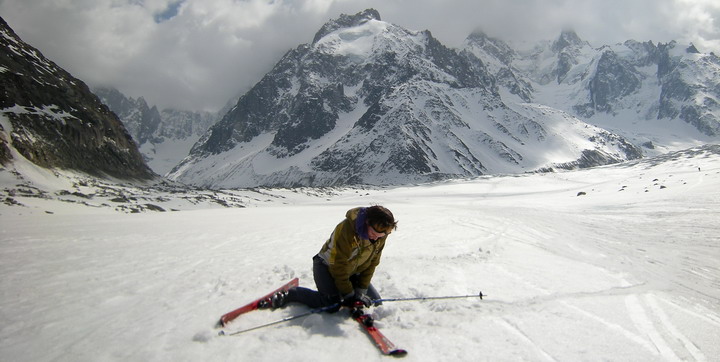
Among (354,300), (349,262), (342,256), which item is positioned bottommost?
(354,300)

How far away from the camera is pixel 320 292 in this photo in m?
5.73

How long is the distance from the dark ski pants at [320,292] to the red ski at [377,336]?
0.47m

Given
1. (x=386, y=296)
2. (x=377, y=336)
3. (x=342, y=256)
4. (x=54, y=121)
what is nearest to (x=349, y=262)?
(x=342, y=256)

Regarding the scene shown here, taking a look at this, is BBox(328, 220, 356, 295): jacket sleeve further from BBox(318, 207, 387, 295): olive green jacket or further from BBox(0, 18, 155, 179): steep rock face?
BBox(0, 18, 155, 179): steep rock face

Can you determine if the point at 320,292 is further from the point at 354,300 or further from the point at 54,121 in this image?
the point at 54,121

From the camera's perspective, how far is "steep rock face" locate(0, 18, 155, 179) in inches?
2297

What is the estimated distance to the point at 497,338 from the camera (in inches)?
187

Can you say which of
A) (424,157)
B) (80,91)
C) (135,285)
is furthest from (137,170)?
(424,157)

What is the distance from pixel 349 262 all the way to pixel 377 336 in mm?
1108

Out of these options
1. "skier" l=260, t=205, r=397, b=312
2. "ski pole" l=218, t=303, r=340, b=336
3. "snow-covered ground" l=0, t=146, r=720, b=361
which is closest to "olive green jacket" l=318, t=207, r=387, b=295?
"skier" l=260, t=205, r=397, b=312

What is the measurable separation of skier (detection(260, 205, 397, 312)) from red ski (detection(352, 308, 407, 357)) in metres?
0.24

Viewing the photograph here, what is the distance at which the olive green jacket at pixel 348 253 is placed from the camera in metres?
5.22

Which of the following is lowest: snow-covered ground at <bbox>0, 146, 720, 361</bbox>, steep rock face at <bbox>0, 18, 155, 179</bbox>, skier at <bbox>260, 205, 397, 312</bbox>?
snow-covered ground at <bbox>0, 146, 720, 361</bbox>

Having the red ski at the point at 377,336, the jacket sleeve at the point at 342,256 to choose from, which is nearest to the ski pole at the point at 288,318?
the jacket sleeve at the point at 342,256
